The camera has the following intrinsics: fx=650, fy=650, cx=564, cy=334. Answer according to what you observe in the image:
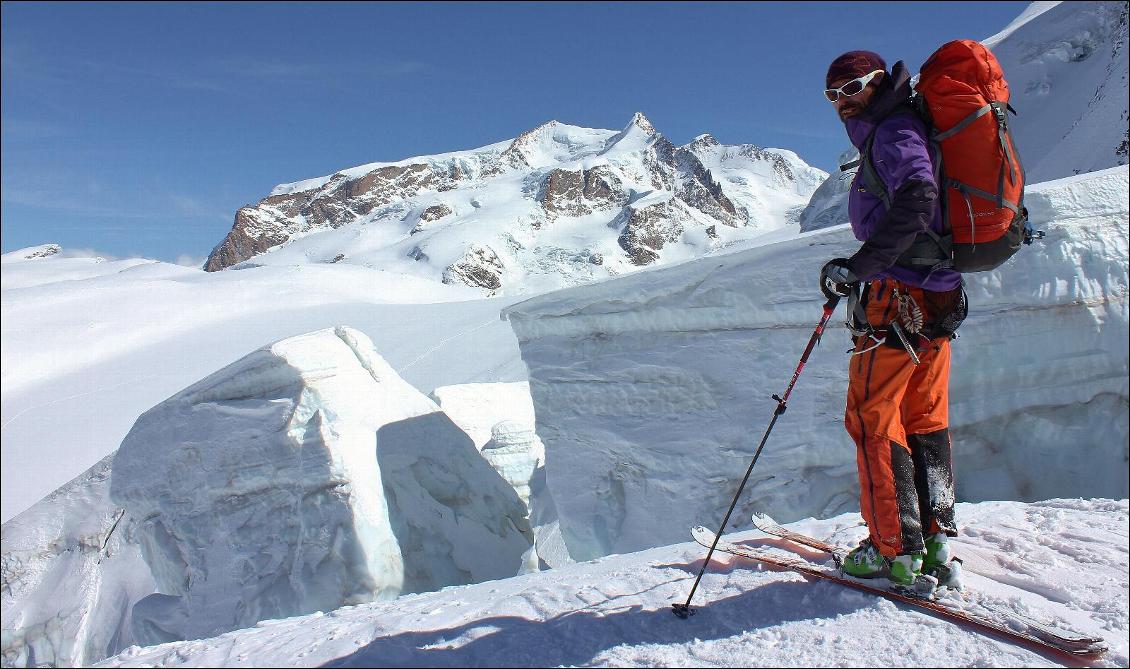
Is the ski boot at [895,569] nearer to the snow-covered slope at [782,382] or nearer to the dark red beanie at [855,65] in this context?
the dark red beanie at [855,65]

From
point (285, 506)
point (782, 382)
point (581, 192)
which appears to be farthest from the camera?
point (581, 192)

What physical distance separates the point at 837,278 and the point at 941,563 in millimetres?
1086

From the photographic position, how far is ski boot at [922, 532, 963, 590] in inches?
90.1

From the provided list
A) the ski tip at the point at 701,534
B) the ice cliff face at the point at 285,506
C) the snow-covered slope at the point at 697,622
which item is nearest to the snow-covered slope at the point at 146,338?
the ice cliff face at the point at 285,506

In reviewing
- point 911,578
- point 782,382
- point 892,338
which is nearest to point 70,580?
point 782,382

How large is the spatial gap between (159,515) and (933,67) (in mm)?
6306

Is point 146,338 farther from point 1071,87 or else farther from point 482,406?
point 1071,87

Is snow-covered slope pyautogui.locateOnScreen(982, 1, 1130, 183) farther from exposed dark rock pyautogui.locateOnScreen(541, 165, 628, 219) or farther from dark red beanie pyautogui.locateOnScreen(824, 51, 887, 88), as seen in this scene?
exposed dark rock pyautogui.locateOnScreen(541, 165, 628, 219)

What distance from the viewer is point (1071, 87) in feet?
58.4

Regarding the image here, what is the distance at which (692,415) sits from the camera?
5285 mm

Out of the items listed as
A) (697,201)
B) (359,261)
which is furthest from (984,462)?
(697,201)

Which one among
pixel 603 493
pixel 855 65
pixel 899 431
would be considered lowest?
pixel 603 493

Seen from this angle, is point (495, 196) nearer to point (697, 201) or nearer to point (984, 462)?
point (697, 201)

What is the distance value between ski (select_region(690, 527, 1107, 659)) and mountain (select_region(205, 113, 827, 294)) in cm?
6402
